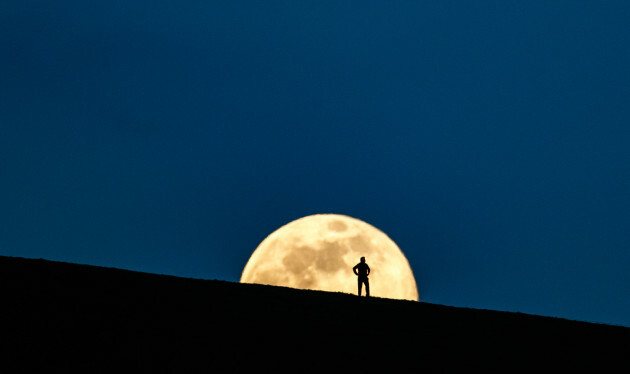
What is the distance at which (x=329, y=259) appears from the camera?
1859cm

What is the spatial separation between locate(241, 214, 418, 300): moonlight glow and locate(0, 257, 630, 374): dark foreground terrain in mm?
7248

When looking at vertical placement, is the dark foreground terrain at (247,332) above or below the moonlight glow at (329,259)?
below

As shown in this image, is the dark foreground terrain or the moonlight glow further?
the moonlight glow

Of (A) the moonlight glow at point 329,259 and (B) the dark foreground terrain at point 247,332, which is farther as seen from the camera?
(A) the moonlight glow at point 329,259

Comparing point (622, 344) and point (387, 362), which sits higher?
point (622, 344)

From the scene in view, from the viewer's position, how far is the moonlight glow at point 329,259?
18.2 metres

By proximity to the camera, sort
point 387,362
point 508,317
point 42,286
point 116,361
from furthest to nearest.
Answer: point 508,317 < point 42,286 < point 387,362 < point 116,361

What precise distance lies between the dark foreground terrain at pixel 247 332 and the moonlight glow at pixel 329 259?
725 centimetres

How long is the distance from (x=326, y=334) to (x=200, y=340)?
187cm

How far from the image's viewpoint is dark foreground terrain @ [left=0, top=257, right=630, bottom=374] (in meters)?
6.35

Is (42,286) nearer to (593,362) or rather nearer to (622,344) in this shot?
(593,362)

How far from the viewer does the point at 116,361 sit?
6090mm

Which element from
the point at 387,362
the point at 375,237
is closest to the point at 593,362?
the point at 387,362

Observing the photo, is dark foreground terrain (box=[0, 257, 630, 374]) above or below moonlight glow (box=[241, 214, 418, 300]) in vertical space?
below
